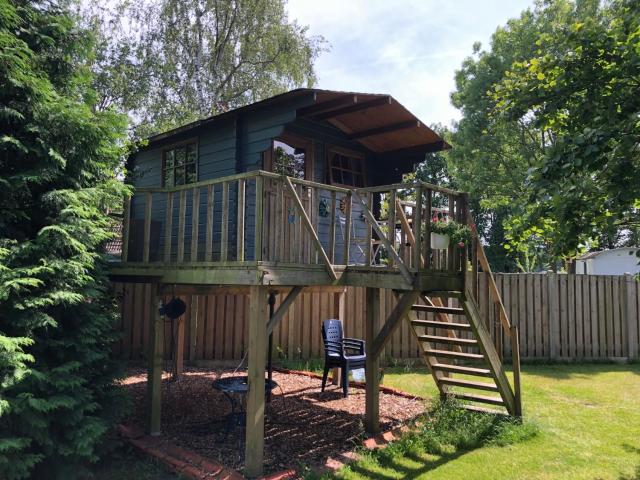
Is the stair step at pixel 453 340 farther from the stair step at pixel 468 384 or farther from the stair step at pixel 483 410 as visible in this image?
the stair step at pixel 483 410

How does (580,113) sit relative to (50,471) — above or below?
above

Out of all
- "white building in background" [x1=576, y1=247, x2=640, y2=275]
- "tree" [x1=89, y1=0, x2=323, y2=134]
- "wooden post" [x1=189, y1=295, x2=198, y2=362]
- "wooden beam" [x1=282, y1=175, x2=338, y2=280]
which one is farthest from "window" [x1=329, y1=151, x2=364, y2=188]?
"white building in background" [x1=576, y1=247, x2=640, y2=275]

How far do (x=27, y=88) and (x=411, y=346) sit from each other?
8.09 m

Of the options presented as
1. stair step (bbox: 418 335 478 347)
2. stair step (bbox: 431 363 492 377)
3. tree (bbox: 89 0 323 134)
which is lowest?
stair step (bbox: 431 363 492 377)

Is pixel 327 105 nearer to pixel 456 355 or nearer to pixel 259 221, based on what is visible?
pixel 259 221

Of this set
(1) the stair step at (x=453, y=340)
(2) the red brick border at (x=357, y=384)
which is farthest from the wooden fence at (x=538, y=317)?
(1) the stair step at (x=453, y=340)

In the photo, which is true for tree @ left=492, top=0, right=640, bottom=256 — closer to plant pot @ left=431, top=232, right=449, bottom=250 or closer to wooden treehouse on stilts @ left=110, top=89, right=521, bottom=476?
plant pot @ left=431, top=232, right=449, bottom=250

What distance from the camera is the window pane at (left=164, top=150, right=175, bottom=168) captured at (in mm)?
8977

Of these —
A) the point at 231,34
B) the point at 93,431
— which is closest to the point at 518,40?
the point at 231,34

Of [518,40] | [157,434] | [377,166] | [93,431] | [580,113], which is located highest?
[518,40]

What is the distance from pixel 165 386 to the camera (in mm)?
7711

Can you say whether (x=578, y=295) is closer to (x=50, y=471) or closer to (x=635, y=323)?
(x=635, y=323)

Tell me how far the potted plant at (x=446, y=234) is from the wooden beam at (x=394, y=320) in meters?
0.59

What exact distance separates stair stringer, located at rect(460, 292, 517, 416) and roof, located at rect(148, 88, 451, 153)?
330 centimetres
